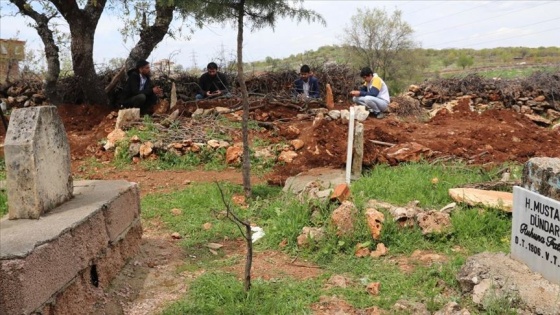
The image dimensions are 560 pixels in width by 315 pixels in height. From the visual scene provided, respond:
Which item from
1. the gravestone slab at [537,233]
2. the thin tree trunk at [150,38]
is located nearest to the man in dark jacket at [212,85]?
the thin tree trunk at [150,38]

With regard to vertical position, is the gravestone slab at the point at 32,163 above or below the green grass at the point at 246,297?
above

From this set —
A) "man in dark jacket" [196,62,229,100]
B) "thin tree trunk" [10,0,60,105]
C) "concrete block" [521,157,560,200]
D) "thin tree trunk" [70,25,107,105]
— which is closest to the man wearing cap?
"man in dark jacket" [196,62,229,100]

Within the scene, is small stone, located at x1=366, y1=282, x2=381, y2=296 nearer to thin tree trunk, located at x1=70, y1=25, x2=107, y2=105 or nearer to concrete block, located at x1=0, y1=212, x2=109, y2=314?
concrete block, located at x1=0, y1=212, x2=109, y2=314

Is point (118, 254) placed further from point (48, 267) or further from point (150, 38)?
point (150, 38)

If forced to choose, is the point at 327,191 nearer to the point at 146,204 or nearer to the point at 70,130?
the point at 146,204

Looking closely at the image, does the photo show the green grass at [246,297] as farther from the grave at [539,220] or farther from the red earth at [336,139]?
the red earth at [336,139]

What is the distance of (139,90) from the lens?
10359mm

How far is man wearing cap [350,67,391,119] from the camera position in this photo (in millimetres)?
10164

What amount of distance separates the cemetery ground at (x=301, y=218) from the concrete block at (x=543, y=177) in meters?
0.80

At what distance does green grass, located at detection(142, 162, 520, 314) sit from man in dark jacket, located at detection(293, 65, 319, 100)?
15.7 feet

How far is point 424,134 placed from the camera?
909 centimetres

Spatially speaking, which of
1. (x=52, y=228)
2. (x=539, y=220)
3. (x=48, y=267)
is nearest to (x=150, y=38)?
(x=52, y=228)

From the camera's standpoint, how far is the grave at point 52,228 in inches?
116

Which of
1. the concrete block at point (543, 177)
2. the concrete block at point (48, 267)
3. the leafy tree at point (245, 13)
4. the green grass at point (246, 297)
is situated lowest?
the green grass at point (246, 297)
